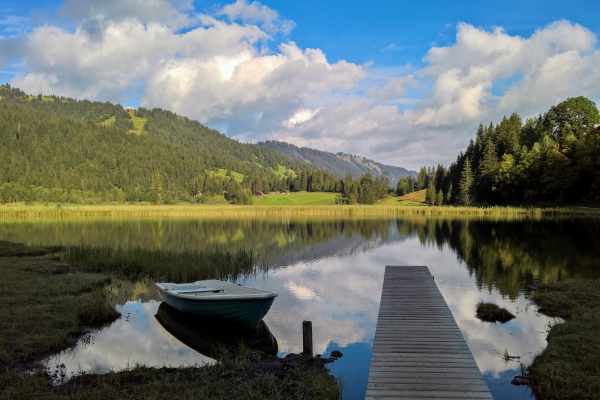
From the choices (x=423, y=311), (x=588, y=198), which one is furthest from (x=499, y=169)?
(x=423, y=311)

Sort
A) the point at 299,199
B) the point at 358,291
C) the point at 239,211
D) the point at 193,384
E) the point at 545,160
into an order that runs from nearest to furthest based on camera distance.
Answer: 1. the point at 193,384
2. the point at 358,291
3. the point at 545,160
4. the point at 239,211
5. the point at 299,199

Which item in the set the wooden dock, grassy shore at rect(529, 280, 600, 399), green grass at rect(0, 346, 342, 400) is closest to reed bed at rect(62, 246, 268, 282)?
the wooden dock

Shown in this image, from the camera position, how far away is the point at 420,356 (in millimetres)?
8125

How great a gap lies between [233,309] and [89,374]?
372cm

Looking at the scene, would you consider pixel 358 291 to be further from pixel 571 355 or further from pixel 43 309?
pixel 43 309

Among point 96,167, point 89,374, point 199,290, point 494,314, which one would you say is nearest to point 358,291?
point 494,314

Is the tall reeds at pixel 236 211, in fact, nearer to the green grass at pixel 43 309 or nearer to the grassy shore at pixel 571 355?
the green grass at pixel 43 309

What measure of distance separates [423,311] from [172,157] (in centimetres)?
16426

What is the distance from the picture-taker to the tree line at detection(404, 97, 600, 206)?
61.8 m

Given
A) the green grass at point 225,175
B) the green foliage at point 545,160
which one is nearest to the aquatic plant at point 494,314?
the green foliage at point 545,160

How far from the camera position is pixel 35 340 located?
9.44 metres

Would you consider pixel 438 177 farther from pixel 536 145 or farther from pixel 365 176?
pixel 536 145

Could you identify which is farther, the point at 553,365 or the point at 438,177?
the point at 438,177

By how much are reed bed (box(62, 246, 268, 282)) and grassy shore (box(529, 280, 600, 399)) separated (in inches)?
496
